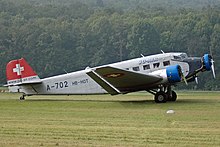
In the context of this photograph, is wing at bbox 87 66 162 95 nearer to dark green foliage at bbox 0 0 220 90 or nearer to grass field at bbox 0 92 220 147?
grass field at bbox 0 92 220 147

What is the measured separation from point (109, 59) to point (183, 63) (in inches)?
2830

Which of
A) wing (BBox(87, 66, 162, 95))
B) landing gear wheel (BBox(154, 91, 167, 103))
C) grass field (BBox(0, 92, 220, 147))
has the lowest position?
landing gear wheel (BBox(154, 91, 167, 103))

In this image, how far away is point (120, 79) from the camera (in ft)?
115

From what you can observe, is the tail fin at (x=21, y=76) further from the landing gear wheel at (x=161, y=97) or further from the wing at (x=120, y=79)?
the landing gear wheel at (x=161, y=97)

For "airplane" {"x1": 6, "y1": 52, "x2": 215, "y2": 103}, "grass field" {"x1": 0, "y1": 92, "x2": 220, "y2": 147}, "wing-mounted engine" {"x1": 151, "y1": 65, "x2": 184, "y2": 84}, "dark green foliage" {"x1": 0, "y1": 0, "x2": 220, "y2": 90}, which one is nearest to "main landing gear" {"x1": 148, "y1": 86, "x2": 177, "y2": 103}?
"airplane" {"x1": 6, "y1": 52, "x2": 215, "y2": 103}

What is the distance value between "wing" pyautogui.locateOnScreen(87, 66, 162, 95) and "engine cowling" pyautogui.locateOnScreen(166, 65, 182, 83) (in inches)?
20.7

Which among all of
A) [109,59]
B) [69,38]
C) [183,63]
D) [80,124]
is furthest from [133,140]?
[69,38]

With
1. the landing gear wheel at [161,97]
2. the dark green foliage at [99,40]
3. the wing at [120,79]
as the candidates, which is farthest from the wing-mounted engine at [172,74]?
the dark green foliage at [99,40]

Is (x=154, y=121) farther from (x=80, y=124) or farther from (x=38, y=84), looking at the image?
(x=38, y=84)

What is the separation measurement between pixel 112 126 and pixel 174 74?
12.7m

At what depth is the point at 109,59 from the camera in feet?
352

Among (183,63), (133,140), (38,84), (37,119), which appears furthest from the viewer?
(38,84)

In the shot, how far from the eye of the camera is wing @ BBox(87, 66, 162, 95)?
3409cm

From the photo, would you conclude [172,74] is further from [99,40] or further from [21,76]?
[99,40]
